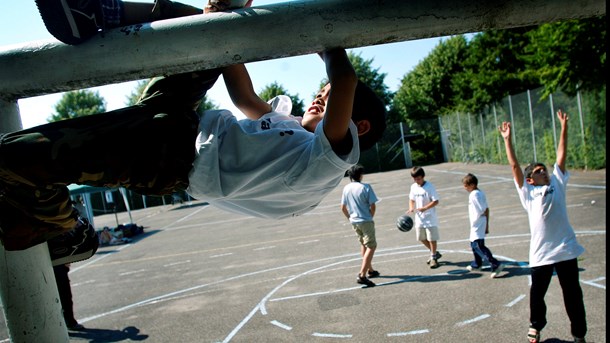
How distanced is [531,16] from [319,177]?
35.8 inches

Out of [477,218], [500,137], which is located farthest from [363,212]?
[500,137]

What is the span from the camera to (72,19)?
1282 millimetres

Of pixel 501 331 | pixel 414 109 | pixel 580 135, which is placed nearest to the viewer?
pixel 501 331

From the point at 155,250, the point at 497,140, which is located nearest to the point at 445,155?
the point at 497,140

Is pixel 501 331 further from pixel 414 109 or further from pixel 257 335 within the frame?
pixel 414 109

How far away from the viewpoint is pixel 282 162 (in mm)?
1754

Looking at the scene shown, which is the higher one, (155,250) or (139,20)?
(139,20)

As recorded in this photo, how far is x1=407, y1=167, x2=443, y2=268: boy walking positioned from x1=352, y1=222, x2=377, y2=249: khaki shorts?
105 centimetres

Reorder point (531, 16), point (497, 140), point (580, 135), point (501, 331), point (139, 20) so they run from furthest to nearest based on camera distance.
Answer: point (497, 140)
point (580, 135)
point (501, 331)
point (139, 20)
point (531, 16)

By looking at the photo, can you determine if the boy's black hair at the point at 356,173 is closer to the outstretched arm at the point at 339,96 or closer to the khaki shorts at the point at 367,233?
the khaki shorts at the point at 367,233

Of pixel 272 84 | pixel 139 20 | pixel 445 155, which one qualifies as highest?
pixel 272 84

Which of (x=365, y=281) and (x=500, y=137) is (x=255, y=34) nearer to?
(x=365, y=281)

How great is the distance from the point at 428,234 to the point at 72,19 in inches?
290

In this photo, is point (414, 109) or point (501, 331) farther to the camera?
point (414, 109)
